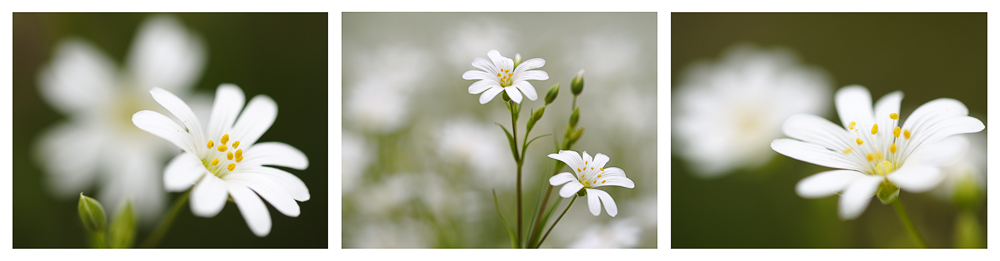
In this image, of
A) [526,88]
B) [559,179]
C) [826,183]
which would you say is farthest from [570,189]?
[826,183]

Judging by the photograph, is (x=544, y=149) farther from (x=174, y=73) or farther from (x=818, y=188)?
(x=174, y=73)

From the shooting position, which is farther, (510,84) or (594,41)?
(594,41)

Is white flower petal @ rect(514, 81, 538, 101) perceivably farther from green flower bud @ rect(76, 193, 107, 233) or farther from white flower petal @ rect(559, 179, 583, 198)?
green flower bud @ rect(76, 193, 107, 233)

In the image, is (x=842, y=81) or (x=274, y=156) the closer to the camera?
(x=274, y=156)

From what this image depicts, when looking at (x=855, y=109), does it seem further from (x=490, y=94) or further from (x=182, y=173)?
(x=182, y=173)

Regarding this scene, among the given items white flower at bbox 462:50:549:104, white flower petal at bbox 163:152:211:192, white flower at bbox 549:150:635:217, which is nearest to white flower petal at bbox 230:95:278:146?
white flower petal at bbox 163:152:211:192

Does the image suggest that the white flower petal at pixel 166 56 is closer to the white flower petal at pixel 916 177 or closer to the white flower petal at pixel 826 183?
the white flower petal at pixel 826 183
